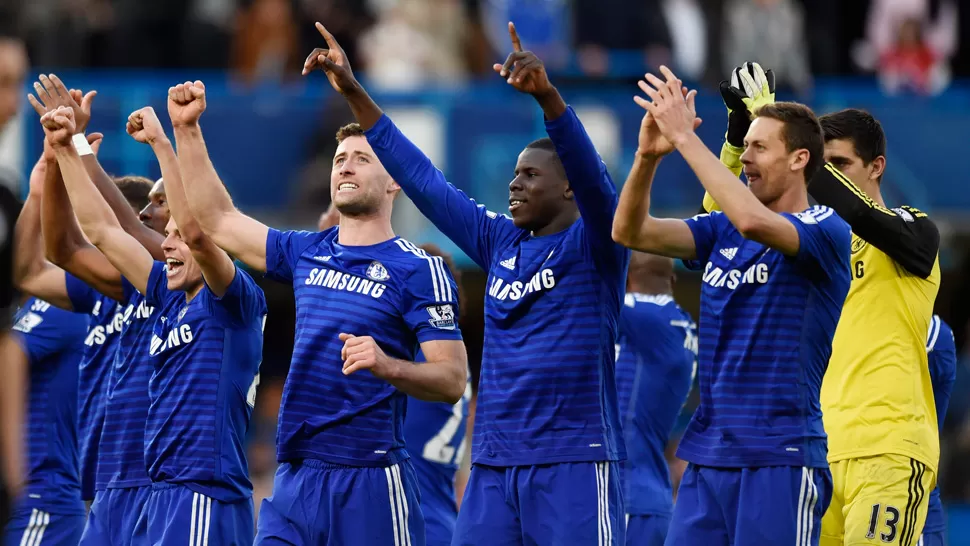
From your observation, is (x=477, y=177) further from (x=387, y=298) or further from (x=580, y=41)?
(x=387, y=298)

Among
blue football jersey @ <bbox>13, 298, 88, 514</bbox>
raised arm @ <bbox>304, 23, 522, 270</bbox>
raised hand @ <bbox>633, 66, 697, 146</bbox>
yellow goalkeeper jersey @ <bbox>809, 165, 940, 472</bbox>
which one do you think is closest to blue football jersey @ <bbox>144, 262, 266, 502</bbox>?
raised arm @ <bbox>304, 23, 522, 270</bbox>

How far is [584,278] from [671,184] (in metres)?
10.2

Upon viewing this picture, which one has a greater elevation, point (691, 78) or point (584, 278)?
point (691, 78)

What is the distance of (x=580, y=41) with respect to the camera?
18922 mm

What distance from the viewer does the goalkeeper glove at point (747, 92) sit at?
8.27 metres

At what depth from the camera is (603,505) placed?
757cm

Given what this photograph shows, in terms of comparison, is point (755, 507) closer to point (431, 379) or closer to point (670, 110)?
point (431, 379)

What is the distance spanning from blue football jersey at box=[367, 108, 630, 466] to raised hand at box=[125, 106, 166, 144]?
197 cm

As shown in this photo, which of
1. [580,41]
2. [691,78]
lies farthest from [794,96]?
[580,41]

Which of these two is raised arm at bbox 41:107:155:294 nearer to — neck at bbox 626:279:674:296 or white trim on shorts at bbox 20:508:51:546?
white trim on shorts at bbox 20:508:51:546

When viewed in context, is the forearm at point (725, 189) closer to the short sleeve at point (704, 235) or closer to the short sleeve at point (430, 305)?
the short sleeve at point (704, 235)

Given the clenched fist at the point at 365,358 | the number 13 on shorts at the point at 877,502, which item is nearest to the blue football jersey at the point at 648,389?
the number 13 on shorts at the point at 877,502

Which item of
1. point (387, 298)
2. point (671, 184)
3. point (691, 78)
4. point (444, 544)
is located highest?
point (691, 78)

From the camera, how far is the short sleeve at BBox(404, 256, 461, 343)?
8.04m
